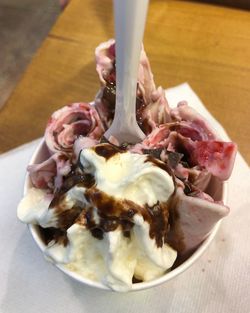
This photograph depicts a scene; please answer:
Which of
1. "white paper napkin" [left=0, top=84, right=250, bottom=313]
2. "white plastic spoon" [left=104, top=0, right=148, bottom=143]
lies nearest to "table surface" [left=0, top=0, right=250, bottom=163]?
"white paper napkin" [left=0, top=84, right=250, bottom=313]

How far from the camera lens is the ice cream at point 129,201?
505 mm

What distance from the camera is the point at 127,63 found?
0.53m

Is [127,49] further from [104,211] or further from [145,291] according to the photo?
[145,291]

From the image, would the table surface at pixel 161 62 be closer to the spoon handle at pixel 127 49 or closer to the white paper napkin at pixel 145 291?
the white paper napkin at pixel 145 291

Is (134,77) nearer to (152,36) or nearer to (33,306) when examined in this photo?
(33,306)

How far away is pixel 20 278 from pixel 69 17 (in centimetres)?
72

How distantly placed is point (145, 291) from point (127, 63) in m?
0.35

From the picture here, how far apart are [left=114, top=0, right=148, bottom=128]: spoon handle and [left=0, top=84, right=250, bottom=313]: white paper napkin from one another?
0.27 m

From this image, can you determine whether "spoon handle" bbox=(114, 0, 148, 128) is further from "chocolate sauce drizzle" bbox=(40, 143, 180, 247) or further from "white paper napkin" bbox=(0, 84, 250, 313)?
"white paper napkin" bbox=(0, 84, 250, 313)

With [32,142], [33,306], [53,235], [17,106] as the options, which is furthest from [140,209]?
[17,106]

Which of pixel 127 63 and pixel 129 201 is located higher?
pixel 127 63

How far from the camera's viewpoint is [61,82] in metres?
0.97

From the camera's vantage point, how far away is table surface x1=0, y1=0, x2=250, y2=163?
2.95 feet

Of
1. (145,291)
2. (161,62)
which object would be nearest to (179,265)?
(145,291)
